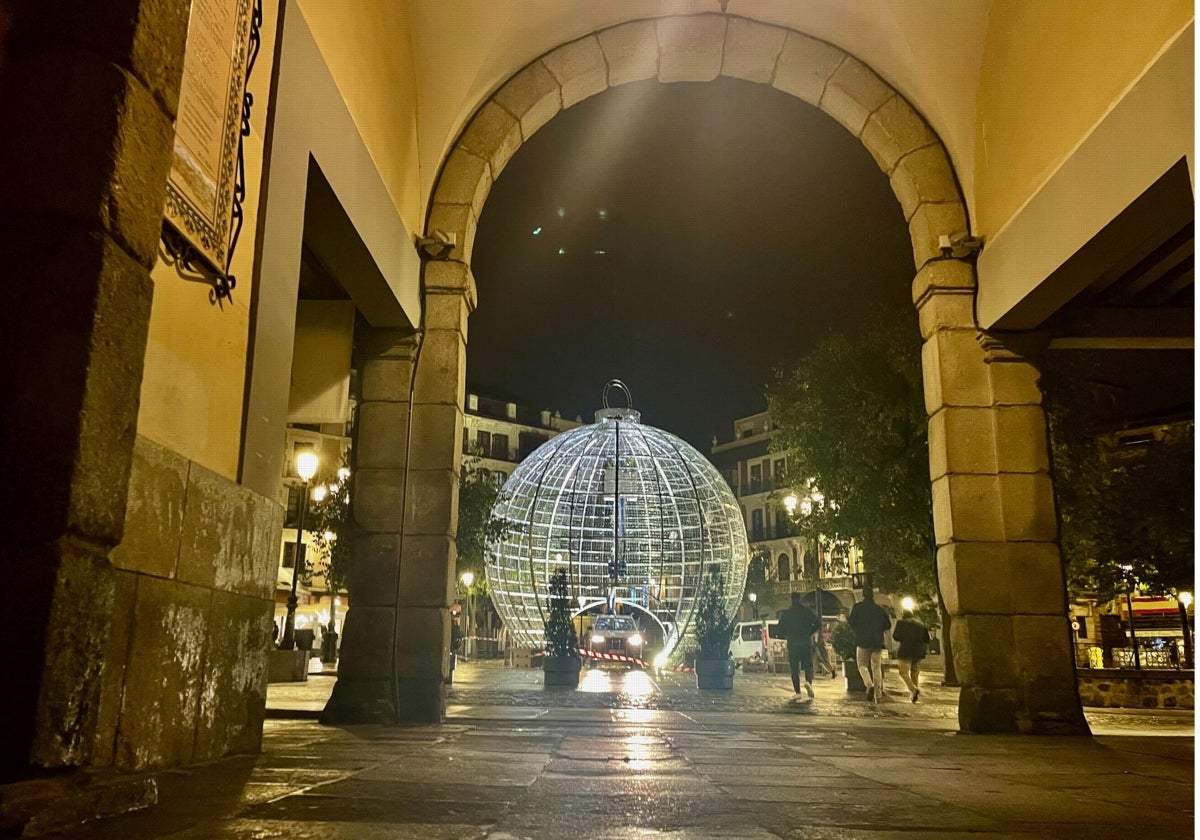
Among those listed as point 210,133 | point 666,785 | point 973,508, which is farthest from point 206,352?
point 973,508

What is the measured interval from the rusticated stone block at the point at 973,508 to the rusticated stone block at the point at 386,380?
492 cm

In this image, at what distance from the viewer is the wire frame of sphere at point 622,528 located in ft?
84.8

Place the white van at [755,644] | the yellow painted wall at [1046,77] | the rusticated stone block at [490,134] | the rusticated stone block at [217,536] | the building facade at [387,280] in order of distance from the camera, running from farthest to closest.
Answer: the white van at [755,644]
the rusticated stone block at [490,134]
the yellow painted wall at [1046,77]
the rusticated stone block at [217,536]
the building facade at [387,280]

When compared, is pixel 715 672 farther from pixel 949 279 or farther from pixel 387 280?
pixel 387 280

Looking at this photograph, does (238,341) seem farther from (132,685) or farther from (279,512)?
(132,685)

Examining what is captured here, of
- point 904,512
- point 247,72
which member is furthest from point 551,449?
point 247,72

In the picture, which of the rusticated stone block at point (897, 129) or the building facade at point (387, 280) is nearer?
the building facade at point (387, 280)

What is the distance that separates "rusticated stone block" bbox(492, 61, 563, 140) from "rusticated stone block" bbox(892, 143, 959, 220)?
3.62 meters

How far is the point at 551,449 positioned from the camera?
2630 centimetres

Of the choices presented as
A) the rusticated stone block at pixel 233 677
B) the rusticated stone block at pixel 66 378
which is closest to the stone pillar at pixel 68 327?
the rusticated stone block at pixel 66 378

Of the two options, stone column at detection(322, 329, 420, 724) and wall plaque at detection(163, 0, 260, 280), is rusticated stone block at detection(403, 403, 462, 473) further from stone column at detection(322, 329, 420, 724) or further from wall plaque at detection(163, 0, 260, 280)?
wall plaque at detection(163, 0, 260, 280)

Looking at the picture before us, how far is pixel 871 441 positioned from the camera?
11.7m

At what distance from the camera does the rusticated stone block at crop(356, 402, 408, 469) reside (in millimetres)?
7512

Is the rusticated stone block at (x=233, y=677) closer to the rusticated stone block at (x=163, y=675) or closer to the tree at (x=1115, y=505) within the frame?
the rusticated stone block at (x=163, y=675)
